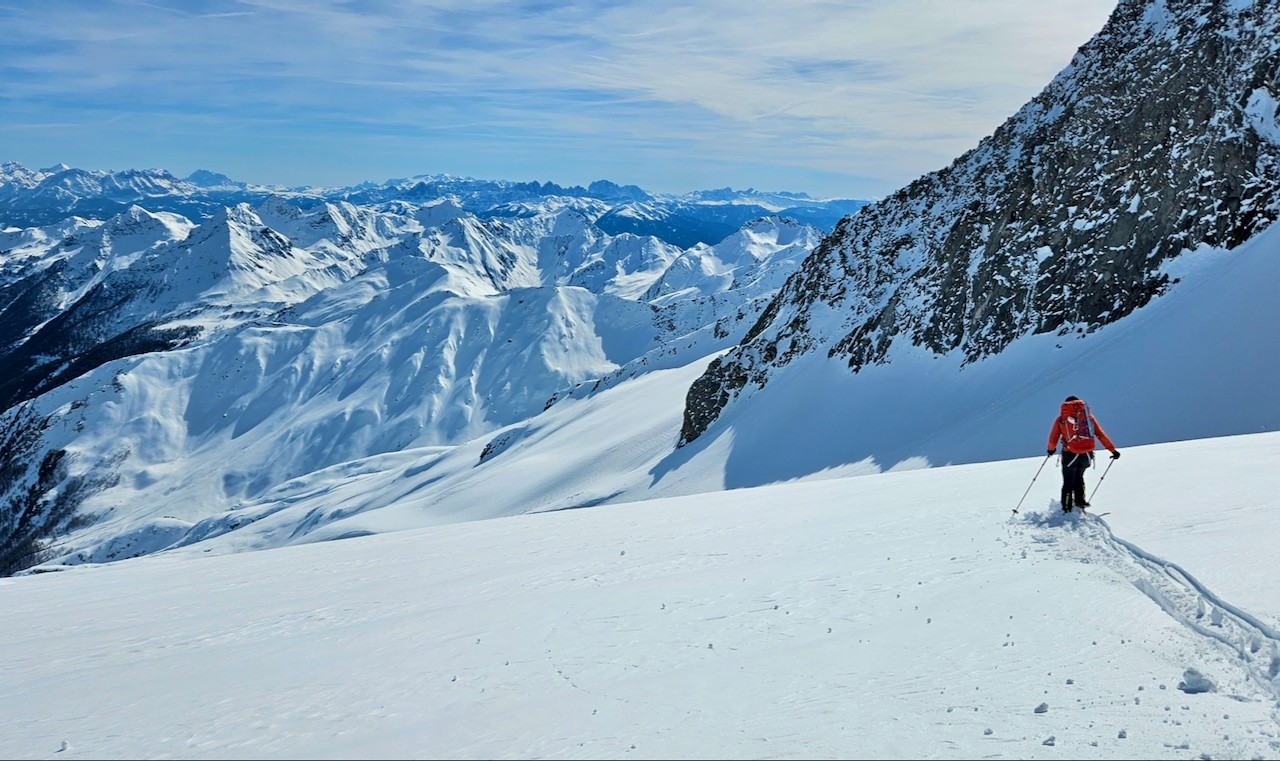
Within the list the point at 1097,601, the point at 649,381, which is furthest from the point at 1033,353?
the point at 649,381

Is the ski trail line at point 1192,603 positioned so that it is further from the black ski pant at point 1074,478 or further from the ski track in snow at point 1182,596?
the black ski pant at point 1074,478

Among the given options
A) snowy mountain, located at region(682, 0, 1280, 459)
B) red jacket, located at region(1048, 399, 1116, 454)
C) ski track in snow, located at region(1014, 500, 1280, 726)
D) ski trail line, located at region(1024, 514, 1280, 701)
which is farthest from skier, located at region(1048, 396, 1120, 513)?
snowy mountain, located at region(682, 0, 1280, 459)

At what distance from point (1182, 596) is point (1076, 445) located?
4.54 metres

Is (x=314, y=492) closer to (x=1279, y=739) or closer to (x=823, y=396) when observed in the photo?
(x=823, y=396)

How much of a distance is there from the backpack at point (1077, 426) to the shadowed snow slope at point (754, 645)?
41.7 inches

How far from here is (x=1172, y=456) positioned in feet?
50.0

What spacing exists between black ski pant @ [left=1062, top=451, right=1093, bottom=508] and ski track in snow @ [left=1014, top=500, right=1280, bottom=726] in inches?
18.2

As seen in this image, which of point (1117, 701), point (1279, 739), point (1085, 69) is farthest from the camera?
point (1085, 69)

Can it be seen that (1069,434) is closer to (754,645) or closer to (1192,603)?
(1192,603)

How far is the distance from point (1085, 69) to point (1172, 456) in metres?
49.7

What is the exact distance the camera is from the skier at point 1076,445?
12023 millimetres

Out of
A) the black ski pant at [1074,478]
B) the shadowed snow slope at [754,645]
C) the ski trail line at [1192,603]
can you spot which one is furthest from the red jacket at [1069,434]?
the ski trail line at [1192,603]

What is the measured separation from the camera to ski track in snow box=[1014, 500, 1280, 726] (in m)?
6.71

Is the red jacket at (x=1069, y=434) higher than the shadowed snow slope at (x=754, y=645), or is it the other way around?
the red jacket at (x=1069, y=434)
